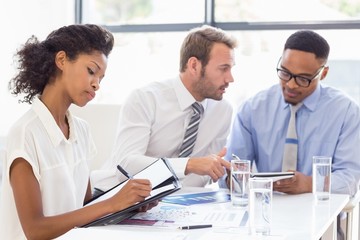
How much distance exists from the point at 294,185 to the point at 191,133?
0.62 m

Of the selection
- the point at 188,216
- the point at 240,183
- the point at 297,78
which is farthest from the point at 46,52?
the point at 297,78

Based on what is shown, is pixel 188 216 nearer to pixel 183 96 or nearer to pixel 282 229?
pixel 282 229

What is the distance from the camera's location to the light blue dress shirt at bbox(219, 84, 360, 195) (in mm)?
2738

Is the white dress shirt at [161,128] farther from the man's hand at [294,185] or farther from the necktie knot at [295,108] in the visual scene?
the man's hand at [294,185]

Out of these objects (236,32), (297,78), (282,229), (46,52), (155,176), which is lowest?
(282,229)

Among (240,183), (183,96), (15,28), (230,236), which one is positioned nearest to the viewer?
(230,236)

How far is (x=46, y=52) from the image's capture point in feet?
6.47

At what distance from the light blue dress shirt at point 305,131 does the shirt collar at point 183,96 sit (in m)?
0.25

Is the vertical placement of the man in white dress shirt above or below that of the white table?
above

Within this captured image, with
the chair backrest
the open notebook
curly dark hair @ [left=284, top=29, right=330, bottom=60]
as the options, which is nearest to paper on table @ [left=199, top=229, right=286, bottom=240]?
the open notebook

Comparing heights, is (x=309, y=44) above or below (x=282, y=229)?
above

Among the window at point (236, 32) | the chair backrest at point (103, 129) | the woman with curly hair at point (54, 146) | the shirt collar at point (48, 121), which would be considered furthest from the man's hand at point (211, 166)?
the window at point (236, 32)

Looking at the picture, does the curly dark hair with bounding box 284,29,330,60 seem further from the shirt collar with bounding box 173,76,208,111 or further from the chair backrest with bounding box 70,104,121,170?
the chair backrest with bounding box 70,104,121,170

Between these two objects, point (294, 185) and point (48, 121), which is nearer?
point (48, 121)
